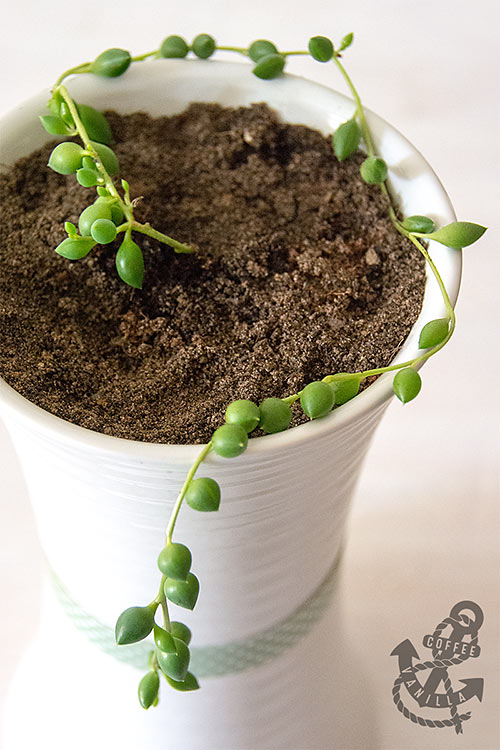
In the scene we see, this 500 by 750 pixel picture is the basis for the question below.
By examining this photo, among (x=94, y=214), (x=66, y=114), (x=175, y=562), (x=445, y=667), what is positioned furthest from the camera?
(x=445, y=667)

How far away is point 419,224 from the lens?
75cm

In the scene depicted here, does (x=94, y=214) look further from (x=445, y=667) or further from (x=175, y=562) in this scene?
(x=445, y=667)

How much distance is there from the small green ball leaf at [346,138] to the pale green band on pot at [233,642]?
0.34m

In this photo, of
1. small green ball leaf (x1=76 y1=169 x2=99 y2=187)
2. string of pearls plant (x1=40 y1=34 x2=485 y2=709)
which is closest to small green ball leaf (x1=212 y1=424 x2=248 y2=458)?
string of pearls plant (x1=40 y1=34 x2=485 y2=709)

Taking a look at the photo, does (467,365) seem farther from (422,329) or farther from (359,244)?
(422,329)

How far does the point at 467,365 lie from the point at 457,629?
44 cm

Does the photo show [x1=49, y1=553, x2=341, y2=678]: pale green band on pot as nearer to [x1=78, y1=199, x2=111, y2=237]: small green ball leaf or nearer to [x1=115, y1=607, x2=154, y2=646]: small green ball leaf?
[x1=115, y1=607, x2=154, y2=646]: small green ball leaf

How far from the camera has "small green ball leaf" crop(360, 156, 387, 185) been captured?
A: 769mm

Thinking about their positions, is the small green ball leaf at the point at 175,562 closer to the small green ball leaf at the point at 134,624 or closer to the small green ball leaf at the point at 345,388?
the small green ball leaf at the point at 134,624

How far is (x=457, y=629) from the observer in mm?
1111

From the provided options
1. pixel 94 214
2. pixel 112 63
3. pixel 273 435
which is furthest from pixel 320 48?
pixel 273 435

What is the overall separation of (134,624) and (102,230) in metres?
0.26

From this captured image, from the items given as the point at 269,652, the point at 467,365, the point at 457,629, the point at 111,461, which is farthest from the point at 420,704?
the point at 111,461

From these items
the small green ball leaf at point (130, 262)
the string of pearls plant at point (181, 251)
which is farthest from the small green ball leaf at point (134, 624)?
the small green ball leaf at point (130, 262)
